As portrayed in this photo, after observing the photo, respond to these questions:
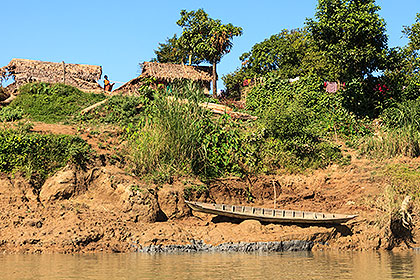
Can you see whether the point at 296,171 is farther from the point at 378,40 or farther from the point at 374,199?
the point at 378,40

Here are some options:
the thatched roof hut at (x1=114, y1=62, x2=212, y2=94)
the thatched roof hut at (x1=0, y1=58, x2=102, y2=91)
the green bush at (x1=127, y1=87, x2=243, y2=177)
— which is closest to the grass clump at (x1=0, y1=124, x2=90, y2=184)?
the green bush at (x1=127, y1=87, x2=243, y2=177)

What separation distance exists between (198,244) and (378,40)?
49.4 ft

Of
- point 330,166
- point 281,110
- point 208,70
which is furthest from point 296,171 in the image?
point 208,70

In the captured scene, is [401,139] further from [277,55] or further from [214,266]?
[277,55]

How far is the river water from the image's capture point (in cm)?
913

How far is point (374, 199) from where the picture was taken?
16.2 metres

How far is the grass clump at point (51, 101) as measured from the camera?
22312mm

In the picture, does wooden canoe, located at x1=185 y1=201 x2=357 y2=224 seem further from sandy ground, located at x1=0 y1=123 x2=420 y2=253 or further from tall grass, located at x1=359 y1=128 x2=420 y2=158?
tall grass, located at x1=359 y1=128 x2=420 y2=158

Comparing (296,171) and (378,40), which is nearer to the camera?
(296,171)

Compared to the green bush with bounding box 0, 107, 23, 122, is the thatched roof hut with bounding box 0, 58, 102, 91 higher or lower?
higher

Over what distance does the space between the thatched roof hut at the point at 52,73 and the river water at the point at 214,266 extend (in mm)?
17173

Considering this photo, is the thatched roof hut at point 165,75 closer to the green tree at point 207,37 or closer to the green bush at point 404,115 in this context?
the green tree at point 207,37

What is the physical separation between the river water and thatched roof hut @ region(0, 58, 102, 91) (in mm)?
17173

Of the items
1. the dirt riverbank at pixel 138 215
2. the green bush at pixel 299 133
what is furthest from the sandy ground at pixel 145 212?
the green bush at pixel 299 133
